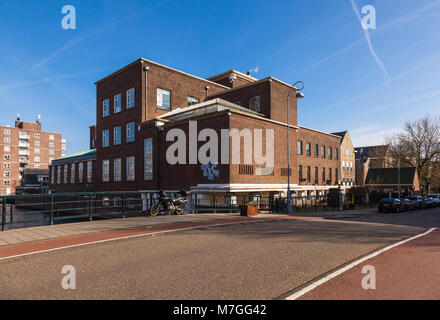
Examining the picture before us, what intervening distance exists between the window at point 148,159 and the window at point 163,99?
463cm

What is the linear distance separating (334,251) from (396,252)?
155cm

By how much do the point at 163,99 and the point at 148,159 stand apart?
23.6 feet

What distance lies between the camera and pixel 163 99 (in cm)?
3183

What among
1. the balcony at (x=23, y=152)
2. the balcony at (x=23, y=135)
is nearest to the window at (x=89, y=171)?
the balcony at (x=23, y=152)

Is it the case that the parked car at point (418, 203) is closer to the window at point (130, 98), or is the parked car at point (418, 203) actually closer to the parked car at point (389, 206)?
the parked car at point (389, 206)

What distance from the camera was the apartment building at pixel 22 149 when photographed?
86000 mm

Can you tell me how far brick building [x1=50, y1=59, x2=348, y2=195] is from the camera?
79.1 ft

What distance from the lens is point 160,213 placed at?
15.5 metres

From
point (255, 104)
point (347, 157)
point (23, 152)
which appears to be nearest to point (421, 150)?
point (347, 157)

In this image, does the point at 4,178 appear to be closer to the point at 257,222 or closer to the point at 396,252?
the point at 257,222

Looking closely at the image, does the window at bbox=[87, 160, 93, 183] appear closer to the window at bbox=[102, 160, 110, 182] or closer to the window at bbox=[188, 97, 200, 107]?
the window at bbox=[102, 160, 110, 182]

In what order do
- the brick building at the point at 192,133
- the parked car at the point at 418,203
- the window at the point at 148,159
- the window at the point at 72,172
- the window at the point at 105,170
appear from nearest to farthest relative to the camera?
1. the brick building at the point at 192,133
2. the window at the point at 148,159
3. the parked car at the point at 418,203
4. the window at the point at 105,170
5. the window at the point at 72,172

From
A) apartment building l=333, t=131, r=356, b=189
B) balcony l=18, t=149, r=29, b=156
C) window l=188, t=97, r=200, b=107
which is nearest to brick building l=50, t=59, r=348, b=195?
window l=188, t=97, r=200, b=107

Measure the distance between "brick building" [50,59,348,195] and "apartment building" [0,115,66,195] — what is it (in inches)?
2378
